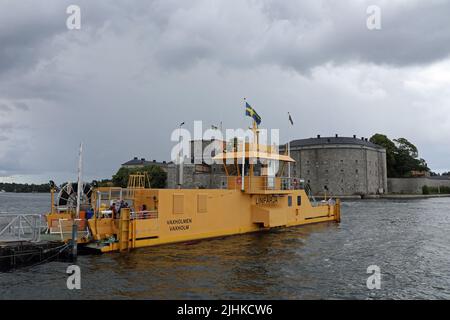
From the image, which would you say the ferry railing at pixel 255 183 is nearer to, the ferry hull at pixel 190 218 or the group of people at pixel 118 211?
the ferry hull at pixel 190 218

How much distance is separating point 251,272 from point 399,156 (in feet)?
444

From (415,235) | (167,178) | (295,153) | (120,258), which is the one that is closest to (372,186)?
(295,153)

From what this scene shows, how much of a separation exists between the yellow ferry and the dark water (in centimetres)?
101

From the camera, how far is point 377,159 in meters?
122

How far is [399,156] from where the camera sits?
445ft

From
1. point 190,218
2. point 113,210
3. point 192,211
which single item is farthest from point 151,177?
point 113,210

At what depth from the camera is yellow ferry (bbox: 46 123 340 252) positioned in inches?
769

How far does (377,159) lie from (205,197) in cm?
11178

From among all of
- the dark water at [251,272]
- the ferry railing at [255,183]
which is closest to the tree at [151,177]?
the ferry railing at [255,183]

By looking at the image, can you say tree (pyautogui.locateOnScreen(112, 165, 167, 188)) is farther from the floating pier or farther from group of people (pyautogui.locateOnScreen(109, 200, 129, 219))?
the floating pier

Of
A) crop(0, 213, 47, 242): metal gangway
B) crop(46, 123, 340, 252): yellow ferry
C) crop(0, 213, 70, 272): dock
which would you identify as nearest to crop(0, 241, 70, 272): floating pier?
crop(0, 213, 70, 272): dock

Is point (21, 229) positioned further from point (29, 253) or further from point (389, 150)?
point (389, 150)

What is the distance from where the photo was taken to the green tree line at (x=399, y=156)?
437ft

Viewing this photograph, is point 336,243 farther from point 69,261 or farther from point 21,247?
point 21,247
